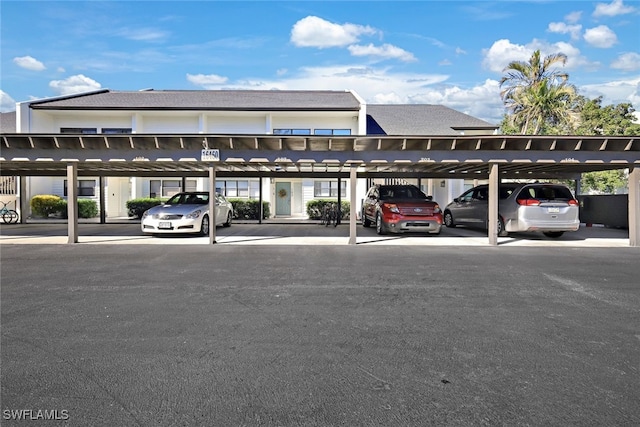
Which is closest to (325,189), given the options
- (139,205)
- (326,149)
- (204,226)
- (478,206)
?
(139,205)

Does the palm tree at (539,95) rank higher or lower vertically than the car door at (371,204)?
higher

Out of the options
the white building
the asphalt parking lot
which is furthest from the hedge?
the asphalt parking lot

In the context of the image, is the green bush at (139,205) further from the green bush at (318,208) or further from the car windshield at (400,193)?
the car windshield at (400,193)

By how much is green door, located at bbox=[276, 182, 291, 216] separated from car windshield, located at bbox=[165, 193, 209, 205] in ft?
35.3

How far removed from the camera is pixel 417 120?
27188 millimetres

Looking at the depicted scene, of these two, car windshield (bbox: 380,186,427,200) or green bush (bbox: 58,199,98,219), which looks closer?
car windshield (bbox: 380,186,427,200)

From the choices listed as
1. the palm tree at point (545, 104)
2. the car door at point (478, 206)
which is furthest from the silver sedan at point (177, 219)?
the palm tree at point (545, 104)

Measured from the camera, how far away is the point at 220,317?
16.5 feet

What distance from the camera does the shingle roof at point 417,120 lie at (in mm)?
25250

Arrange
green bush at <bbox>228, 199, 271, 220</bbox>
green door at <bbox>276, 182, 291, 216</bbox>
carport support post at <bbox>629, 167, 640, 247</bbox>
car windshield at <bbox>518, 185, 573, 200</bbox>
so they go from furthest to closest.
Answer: green door at <bbox>276, 182, 291, 216</bbox> < green bush at <bbox>228, 199, 271, 220</bbox> < car windshield at <bbox>518, 185, 573, 200</bbox> < carport support post at <bbox>629, 167, 640, 247</bbox>

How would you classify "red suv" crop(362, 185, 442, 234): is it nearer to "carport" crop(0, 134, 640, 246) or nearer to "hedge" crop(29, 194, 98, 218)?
"carport" crop(0, 134, 640, 246)

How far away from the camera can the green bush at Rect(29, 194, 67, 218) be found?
22.7 meters

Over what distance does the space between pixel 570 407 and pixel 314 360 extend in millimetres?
1924

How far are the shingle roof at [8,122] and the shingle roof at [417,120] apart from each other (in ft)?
67.7
